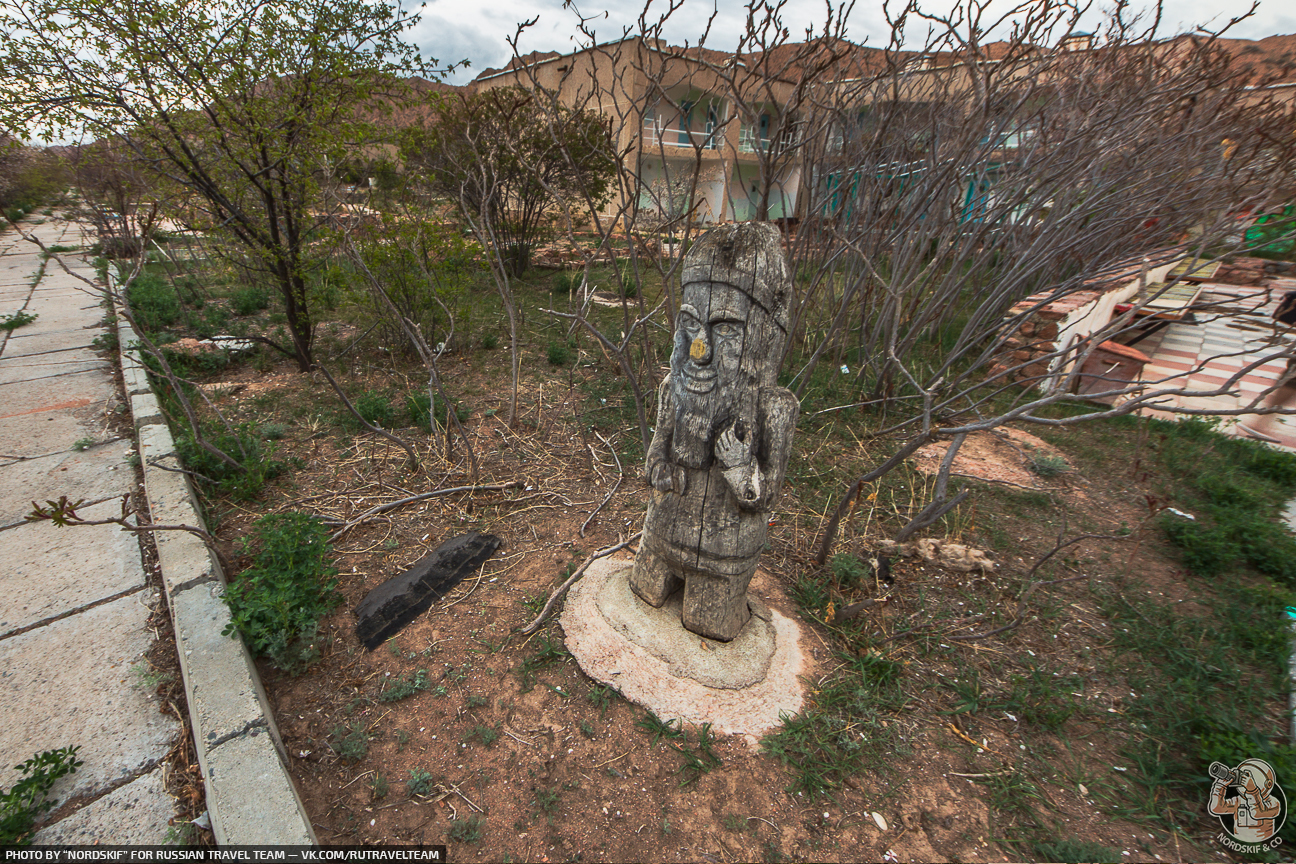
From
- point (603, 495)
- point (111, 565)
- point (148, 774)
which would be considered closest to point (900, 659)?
point (603, 495)

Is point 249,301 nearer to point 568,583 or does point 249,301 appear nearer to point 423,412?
point 423,412

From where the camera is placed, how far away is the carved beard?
2076 mm

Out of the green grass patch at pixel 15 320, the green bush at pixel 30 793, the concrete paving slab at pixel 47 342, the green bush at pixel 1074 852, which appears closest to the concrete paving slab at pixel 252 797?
the green bush at pixel 30 793

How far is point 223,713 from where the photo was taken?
1.97m

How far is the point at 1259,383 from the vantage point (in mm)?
6426

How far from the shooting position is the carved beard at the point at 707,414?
6.81ft

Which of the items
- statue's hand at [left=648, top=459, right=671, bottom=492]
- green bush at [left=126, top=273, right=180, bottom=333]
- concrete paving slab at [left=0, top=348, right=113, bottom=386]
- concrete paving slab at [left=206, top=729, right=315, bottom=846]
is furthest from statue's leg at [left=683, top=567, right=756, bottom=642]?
green bush at [left=126, top=273, right=180, bottom=333]

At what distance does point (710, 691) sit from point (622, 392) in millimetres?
3247

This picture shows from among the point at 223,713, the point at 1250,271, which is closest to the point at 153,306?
the point at 223,713

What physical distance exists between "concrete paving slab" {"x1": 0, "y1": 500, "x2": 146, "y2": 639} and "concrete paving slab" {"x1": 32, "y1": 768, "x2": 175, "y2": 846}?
120 cm

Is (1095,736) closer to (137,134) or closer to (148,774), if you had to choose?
(148,774)

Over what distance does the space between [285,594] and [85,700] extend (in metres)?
0.80

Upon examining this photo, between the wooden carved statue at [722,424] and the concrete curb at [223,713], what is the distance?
5.09 feet

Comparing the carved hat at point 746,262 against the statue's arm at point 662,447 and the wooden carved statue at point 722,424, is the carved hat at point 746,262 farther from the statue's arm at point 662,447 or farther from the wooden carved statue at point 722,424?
the statue's arm at point 662,447
